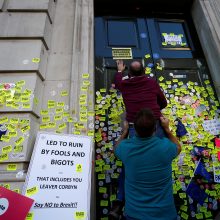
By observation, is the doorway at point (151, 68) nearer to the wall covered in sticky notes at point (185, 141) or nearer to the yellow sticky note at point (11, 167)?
the wall covered in sticky notes at point (185, 141)

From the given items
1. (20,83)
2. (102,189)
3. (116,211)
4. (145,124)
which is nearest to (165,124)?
(145,124)

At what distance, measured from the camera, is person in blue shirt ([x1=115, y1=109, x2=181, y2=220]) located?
251 centimetres

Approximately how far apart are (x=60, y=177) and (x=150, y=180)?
1260mm

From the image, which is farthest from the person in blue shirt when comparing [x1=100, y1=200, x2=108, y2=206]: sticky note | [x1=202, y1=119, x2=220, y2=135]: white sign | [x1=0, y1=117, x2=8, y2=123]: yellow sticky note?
[x1=202, y1=119, x2=220, y2=135]: white sign

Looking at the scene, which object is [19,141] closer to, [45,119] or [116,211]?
[45,119]

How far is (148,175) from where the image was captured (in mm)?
2533

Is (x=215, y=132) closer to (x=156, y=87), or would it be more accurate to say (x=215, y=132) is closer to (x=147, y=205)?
(x=156, y=87)

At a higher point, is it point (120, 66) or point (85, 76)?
point (120, 66)

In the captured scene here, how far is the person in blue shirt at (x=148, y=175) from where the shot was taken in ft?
8.22

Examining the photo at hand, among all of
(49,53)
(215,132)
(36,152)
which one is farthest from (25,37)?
(215,132)

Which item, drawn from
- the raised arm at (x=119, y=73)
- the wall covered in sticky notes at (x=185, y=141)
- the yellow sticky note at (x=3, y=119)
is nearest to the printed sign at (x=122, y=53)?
the raised arm at (x=119, y=73)

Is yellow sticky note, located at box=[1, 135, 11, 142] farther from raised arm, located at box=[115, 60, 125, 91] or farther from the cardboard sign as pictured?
raised arm, located at box=[115, 60, 125, 91]

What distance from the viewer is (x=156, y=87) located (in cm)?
367

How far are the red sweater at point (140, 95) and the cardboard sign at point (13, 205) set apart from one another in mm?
1688
